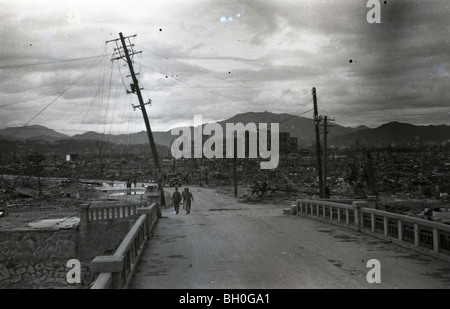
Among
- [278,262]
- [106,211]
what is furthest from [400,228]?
[106,211]

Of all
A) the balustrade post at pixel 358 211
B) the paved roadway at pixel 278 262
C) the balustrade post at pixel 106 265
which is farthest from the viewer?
the balustrade post at pixel 358 211

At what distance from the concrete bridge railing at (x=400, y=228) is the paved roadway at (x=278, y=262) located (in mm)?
309

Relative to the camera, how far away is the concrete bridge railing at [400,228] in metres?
11.3

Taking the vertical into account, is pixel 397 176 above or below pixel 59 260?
above

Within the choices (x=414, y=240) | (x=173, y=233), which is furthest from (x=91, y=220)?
(x=414, y=240)

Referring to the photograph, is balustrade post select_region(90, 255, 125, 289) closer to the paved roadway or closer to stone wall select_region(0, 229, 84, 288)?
the paved roadway

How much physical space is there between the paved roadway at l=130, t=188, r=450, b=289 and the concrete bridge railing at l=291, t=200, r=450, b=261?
31 cm

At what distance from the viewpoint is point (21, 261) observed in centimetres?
2475

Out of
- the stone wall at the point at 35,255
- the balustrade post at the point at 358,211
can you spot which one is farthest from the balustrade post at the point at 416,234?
the stone wall at the point at 35,255

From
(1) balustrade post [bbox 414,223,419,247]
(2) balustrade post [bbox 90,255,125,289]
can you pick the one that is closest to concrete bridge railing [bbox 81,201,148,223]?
(1) balustrade post [bbox 414,223,419,247]

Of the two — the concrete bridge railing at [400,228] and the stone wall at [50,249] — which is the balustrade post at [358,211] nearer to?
the concrete bridge railing at [400,228]
